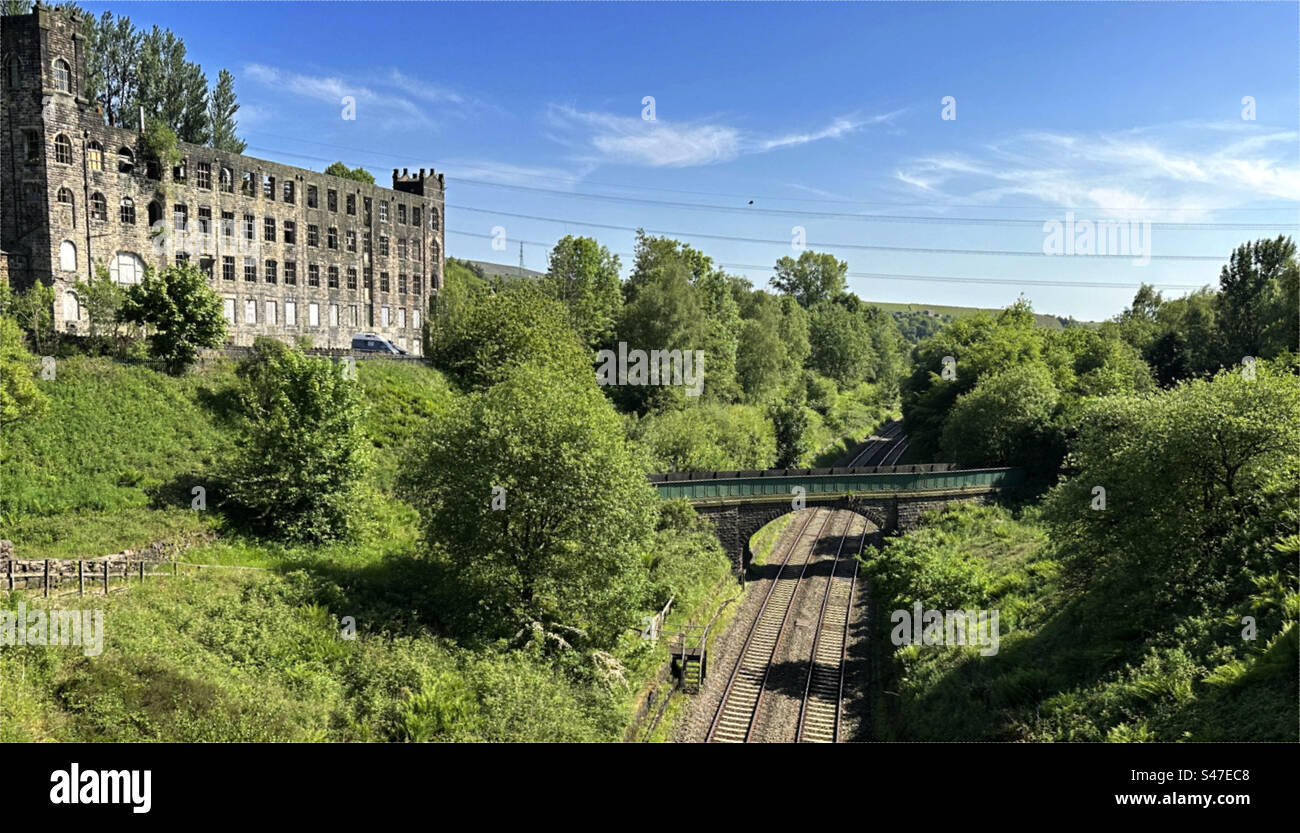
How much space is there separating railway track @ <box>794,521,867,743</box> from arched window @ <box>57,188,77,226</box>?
47703 millimetres

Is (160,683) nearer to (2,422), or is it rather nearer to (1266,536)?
(2,422)

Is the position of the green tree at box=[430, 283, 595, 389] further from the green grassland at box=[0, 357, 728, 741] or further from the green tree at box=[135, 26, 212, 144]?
the green tree at box=[135, 26, 212, 144]

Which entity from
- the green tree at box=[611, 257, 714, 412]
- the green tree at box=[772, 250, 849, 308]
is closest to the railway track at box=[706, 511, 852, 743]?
the green tree at box=[611, 257, 714, 412]

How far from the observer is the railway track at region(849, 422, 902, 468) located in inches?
2968

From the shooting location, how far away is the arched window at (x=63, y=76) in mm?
42531

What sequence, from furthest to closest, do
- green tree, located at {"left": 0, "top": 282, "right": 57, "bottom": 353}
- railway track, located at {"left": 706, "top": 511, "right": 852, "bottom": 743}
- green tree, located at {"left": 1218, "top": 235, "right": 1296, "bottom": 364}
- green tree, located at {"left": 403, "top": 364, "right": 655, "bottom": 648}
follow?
green tree, located at {"left": 1218, "top": 235, "right": 1296, "bottom": 364} → green tree, located at {"left": 0, "top": 282, "right": 57, "bottom": 353} → railway track, located at {"left": 706, "top": 511, "right": 852, "bottom": 743} → green tree, located at {"left": 403, "top": 364, "right": 655, "bottom": 648}

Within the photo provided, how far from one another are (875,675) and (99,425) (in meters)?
35.7

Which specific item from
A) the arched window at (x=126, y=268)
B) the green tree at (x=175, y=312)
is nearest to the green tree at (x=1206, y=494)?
the green tree at (x=175, y=312)

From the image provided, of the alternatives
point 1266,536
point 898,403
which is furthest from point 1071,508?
point 898,403

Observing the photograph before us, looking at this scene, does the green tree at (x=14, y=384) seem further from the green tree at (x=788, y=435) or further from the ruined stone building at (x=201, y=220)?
the green tree at (x=788, y=435)

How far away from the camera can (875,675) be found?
1225 inches

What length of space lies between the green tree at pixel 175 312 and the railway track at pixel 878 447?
54.1 metres

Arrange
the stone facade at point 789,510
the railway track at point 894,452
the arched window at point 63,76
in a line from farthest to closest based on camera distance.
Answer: the railway track at point 894,452
the arched window at point 63,76
the stone facade at point 789,510

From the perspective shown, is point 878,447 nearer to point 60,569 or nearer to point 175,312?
point 175,312
